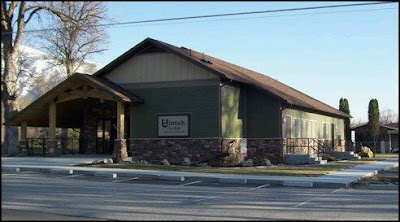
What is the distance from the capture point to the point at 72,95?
2623 cm

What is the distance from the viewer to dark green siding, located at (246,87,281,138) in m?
26.6

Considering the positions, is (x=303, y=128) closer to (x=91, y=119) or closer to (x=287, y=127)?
(x=287, y=127)

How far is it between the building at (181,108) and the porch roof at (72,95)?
0.17 ft

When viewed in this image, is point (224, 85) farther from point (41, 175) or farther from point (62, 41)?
point (62, 41)

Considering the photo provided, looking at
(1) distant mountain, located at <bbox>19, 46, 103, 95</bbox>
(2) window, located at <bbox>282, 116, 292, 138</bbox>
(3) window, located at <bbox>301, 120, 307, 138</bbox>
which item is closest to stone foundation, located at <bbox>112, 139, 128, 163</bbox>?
(2) window, located at <bbox>282, 116, 292, 138</bbox>

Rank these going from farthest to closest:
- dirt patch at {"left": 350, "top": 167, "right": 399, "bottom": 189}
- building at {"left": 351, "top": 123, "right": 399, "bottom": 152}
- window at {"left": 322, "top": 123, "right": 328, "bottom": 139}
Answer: building at {"left": 351, "top": 123, "right": 399, "bottom": 152}, window at {"left": 322, "top": 123, "right": 328, "bottom": 139}, dirt patch at {"left": 350, "top": 167, "right": 399, "bottom": 189}

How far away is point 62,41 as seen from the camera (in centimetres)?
4294

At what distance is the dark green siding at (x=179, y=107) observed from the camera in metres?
25.0

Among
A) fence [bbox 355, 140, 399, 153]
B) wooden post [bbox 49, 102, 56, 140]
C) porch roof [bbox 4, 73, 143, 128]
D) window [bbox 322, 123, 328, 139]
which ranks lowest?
fence [bbox 355, 140, 399, 153]

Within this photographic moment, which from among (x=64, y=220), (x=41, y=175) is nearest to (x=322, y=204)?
(x=64, y=220)

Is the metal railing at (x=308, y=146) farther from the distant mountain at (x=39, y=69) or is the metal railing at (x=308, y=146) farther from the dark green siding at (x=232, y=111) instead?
the distant mountain at (x=39, y=69)

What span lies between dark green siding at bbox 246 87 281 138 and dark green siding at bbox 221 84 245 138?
17.7 inches

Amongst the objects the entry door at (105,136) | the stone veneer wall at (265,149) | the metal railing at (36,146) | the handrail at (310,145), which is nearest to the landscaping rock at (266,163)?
the stone veneer wall at (265,149)

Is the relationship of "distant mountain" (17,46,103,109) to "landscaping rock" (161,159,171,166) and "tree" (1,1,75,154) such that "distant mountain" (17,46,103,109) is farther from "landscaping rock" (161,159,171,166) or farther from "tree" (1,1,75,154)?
"landscaping rock" (161,159,171,166)
